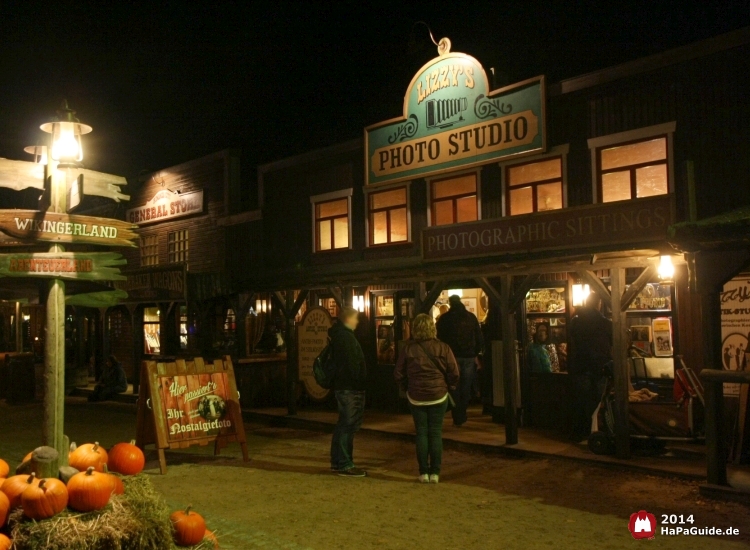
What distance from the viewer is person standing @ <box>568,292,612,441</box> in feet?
32.1

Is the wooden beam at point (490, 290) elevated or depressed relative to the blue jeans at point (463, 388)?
elevated

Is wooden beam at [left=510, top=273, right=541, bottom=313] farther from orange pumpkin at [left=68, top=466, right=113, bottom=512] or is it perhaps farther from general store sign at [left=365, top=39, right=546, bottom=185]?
orange pumpkin at [left=68, top=466, right=113, bottom=512]

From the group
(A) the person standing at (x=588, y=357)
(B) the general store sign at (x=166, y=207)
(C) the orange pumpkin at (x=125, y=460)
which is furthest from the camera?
(B) the general store sign at (x=166, y=207)

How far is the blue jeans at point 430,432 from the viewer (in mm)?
7867

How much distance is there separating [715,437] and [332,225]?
10.0 meters

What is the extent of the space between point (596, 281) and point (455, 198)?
4.64 m

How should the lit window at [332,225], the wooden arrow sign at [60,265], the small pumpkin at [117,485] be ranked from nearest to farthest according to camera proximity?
1. the small pumpkin at [117,485]
2. the wooden arrow sign at [60,265]
3. the lit window at [332,225]

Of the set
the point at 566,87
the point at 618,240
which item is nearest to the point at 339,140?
the point at 566,87

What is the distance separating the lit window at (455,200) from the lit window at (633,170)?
2.57m

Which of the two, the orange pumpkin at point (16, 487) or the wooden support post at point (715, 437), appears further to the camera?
the wooden support post at point (715, 437)

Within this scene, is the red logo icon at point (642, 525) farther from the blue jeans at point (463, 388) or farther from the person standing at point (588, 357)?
the blue jeans at point (463, 388)

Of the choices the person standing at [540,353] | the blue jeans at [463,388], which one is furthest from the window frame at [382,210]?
the person standing at [540,353]

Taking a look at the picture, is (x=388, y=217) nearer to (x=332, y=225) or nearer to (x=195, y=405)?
(x=332, y=225)

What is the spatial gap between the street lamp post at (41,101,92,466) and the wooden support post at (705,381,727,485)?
20.7 feet
